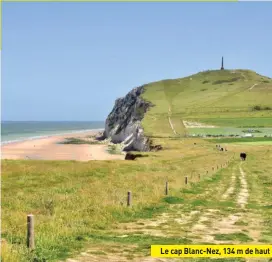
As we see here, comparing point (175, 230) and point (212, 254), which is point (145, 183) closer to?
point (175, 230)

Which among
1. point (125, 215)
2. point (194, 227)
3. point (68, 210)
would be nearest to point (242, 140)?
point (125, 215)

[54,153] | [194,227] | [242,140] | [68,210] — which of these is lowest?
[54,153]

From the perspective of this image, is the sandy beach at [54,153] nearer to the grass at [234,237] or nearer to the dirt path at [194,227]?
the dirt path at [194,227]

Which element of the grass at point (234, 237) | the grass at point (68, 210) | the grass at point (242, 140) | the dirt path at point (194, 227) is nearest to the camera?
the dirt path at point (194, 227)

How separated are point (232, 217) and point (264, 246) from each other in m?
6.28

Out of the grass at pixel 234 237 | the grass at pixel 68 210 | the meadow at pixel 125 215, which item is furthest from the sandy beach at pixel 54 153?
the grass at pixel 234 237

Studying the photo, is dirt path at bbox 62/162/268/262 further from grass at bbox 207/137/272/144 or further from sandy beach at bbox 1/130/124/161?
sandy beach at bbox 1/130/124/161

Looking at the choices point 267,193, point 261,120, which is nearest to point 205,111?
point 261,120

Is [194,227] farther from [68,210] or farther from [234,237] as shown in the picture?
[68,210]

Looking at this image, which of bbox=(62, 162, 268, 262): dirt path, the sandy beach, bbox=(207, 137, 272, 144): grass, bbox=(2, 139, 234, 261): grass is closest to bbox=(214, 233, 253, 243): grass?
bbox=(62, 162, 268, 262): dirt path

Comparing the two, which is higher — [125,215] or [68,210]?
[68,210]

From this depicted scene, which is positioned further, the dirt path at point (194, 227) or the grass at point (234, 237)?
the grass at point (234, 237)

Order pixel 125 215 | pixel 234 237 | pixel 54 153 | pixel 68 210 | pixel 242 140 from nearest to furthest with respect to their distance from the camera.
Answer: pixel 234 237
pixel 68 210
pixel 125 215
pixel 242 140
pixel 54 153

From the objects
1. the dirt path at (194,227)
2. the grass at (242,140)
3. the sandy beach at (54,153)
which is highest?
the grass at (242,140)
